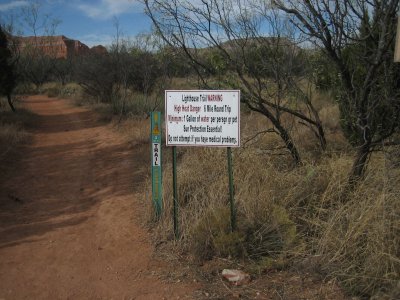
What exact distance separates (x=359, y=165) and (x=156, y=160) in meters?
2.21

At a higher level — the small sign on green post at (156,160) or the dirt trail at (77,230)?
the small sign on green post at (156,160)

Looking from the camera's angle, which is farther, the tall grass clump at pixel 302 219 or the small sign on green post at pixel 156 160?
the small sign on green post at pixel 156 160

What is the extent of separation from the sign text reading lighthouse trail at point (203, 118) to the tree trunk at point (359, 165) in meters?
1.46

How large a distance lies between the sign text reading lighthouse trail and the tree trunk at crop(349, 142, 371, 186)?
146cm

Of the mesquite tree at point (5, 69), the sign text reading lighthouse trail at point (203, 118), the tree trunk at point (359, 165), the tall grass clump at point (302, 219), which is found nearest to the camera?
the tall grass clump at point (302, 219)

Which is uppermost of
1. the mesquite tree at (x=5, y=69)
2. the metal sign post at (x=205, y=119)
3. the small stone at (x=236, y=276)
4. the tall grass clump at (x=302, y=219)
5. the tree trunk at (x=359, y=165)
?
the mesquite tree at (x=5, y=69)

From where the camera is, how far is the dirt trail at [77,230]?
147 inches

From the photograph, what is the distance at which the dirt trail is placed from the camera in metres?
3.75

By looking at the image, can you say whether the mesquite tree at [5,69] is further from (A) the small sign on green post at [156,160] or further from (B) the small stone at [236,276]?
(B) the small stone at [236,276]

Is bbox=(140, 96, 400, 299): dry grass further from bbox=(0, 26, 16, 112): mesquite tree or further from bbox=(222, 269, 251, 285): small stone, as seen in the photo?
bbox=(0, 26, 16, 112): mesquite tree

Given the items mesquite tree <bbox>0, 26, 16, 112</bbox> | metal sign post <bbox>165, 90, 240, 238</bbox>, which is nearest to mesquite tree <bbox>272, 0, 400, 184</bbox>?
metal sign post <bbox>165, 90, 240, 238</bbox>

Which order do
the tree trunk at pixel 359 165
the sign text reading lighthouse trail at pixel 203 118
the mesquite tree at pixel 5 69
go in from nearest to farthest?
the sign text reading lighthouse trail at pixel 203 118, the tree trunk at pixel 359 165, the mesquite tree at pixel 5 69

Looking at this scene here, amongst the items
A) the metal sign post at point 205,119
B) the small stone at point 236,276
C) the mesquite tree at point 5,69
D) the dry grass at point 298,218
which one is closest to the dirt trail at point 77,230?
the small stone at point 236,276

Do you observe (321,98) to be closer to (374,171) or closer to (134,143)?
(134,143)
